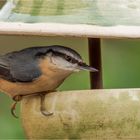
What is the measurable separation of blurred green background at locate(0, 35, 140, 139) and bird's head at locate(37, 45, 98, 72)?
1.23 meters

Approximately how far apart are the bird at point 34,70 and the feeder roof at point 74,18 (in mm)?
297

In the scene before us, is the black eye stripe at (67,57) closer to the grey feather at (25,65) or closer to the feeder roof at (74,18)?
the grey feather at (25,65)

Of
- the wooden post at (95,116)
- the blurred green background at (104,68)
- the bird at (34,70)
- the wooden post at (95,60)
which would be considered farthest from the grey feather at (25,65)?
the blurred green background at (104,68)

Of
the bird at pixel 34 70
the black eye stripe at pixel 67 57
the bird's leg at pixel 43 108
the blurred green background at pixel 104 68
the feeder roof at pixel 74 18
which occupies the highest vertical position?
the feeder roof at pixel 74 18

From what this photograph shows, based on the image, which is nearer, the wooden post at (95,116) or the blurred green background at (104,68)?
the wooden post at (95,116)

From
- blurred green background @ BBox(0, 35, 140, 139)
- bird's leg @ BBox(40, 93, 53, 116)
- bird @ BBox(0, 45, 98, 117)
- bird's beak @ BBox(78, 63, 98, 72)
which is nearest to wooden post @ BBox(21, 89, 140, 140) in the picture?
bird's leg @ BBox(40, 93, 53, 116)

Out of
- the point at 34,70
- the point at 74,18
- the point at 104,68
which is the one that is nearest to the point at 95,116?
the point at 74,18

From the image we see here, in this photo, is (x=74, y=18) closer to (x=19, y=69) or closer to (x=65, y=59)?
(x=65, y=59)

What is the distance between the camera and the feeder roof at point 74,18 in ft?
7.49

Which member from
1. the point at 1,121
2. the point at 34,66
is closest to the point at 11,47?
the point at 1,121

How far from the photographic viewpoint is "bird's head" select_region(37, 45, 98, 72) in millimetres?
2648

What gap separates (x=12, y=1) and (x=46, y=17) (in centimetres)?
19

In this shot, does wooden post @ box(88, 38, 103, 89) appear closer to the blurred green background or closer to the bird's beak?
the bird's beak

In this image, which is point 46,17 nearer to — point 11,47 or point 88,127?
point 88,127
